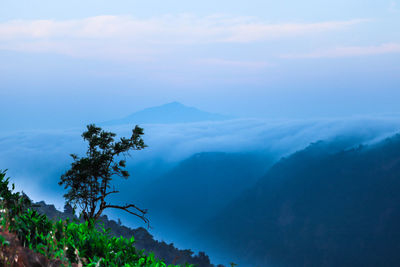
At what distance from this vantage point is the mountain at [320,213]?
3639 inches

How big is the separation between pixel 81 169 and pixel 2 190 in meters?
9.95

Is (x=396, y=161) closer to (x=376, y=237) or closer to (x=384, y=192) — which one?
(x=384, y=192)

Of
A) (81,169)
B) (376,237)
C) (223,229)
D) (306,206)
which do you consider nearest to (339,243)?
(376,237)

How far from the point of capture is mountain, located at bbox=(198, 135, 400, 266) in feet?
303

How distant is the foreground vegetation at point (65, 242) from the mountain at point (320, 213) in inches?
3472

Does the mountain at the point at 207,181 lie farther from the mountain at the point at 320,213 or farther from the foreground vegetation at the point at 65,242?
the foreground vegetation at the point at 65,242

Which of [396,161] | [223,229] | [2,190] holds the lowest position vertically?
[2,190]

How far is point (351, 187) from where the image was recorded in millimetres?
115750

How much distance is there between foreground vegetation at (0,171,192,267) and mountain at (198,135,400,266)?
3472 inches

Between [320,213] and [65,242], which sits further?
[320,213]

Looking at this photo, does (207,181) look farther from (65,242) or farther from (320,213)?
(65,242)

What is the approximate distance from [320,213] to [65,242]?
361 ft

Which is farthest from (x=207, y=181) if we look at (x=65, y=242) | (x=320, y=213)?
(x=65, y=242)

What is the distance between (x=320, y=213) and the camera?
109m
